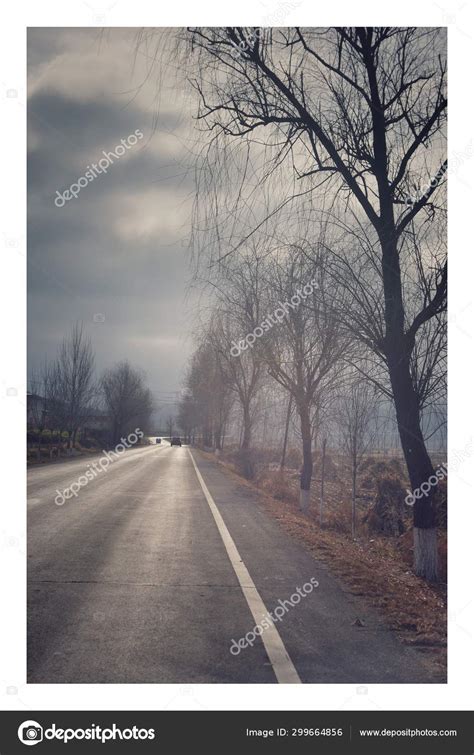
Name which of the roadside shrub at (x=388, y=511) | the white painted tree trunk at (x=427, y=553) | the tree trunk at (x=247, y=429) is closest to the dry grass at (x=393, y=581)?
the white painted tree trunk at (x=427, y=553)

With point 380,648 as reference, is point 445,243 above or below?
above

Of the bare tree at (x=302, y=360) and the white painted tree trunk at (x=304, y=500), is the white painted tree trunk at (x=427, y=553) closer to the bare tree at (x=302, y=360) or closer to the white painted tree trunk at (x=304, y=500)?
the bare tree at (x=302, y=360)

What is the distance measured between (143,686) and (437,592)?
14.1 feet

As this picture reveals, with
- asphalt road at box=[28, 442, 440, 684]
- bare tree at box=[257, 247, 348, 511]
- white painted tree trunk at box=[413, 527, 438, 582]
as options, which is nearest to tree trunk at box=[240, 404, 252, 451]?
bare tree at box=[257, 247, 348, 511]

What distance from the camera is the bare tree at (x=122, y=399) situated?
73.8 m

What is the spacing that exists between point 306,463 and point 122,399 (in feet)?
207

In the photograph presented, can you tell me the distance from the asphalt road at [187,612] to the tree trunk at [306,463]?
25.1ft

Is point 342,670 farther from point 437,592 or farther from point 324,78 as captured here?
point 324,78

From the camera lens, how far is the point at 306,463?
1795cm

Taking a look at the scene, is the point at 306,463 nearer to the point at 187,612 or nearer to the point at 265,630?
the point at 187,612
